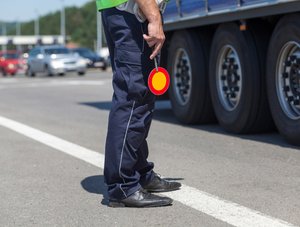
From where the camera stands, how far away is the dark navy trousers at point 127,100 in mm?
4922

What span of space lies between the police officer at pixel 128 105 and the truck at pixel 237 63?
2.41 metres

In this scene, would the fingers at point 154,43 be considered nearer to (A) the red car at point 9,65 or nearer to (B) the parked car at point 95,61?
(B) the parked car at point 95,61

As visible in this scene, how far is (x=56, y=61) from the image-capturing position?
3509 cm

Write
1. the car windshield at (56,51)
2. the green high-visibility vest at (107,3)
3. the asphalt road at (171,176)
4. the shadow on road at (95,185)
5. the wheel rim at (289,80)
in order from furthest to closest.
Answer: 1. the car windshield at (56,51)
2. the wheel rim at (289,80)
3. the shadow on road at (95,185)
4. the green high-visibility vest at (107,3)
5. the asphalt road at (171,176)

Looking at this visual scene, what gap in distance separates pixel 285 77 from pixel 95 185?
2.65m

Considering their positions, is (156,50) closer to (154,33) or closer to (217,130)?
(154,33)

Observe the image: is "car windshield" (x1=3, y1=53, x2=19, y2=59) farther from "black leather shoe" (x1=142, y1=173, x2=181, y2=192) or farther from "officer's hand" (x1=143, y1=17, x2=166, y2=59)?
"officer's hand" (x1=143, y1=17, x2=166, y2=59)

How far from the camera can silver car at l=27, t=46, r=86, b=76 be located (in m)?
34.8

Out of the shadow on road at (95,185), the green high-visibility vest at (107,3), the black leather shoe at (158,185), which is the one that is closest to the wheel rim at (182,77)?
the shadow on road at (95,185)

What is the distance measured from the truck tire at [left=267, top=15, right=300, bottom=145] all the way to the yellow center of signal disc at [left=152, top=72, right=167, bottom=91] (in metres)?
2.61

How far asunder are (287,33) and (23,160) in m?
2.79

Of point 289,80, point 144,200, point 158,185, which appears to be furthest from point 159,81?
point 289,80

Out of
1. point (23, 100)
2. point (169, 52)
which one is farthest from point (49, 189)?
point (23, 100)

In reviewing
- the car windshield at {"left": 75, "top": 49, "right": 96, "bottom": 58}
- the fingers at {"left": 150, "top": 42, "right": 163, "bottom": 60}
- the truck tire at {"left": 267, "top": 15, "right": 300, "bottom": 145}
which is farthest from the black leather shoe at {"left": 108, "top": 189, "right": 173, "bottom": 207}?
the car windshield at {"left": 75, "top": 49, "right": 96, "bottom": 58}
